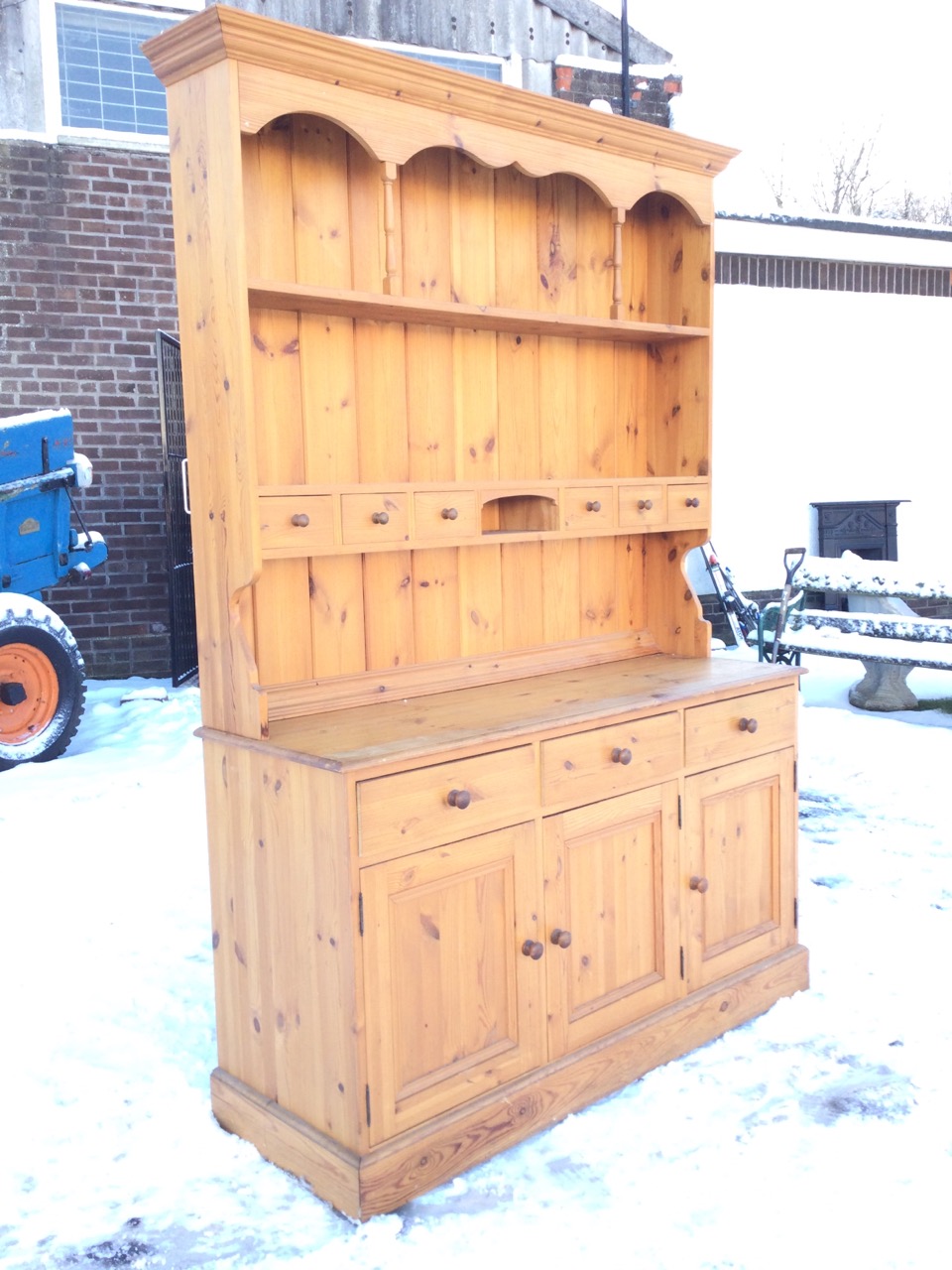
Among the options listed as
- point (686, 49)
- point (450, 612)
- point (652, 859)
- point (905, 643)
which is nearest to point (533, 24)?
point (686, 49)

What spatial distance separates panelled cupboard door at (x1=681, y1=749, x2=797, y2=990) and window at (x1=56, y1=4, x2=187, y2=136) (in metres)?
6.00

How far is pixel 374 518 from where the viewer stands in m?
2.55

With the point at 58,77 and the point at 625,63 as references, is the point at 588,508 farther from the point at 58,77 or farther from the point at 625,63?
the point at 625,63

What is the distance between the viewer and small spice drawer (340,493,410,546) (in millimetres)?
2514

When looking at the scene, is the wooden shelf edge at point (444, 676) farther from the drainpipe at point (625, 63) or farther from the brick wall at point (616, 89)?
the drainpipe at point (625, 63)

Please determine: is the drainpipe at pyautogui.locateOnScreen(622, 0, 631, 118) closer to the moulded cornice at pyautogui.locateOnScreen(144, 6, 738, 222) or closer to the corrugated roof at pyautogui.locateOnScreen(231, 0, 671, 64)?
the corrugated roof at pyautogui.locateOnScreen(231, 0, 671, 64)

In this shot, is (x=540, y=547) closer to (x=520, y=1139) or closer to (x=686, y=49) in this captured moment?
(x=520, y=1139)

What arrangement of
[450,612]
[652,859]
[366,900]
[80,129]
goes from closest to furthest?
[366,900], [652,859], [450,612], [80,129]

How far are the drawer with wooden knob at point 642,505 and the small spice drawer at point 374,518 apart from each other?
0.72m

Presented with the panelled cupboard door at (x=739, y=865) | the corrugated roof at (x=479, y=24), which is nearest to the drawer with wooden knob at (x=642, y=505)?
the panelled cupboard door at (x=739, y=865)

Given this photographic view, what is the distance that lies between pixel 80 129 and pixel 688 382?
17.0 ft

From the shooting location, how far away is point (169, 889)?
388 centimetres

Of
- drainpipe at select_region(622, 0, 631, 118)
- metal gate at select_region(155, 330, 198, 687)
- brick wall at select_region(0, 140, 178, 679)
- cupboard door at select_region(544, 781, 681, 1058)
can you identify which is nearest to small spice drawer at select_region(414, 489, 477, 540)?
cupboard door at select_region(544, 781, 681, 1058)

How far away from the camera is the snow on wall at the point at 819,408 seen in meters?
8.09
